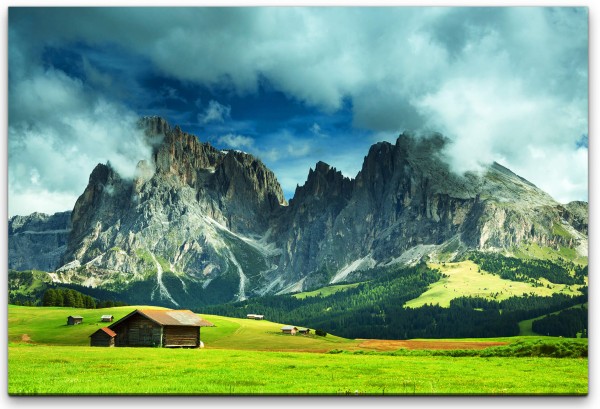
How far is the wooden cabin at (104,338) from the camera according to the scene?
183 ft

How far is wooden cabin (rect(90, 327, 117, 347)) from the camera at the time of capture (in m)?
55.8

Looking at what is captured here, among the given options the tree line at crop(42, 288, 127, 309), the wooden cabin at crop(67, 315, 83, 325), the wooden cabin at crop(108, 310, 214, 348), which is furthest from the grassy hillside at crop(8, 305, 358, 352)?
the tree line at crop(42, 288, 127, 309)

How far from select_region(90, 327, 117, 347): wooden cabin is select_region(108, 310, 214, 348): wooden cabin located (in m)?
0.36

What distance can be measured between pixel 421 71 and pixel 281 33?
11477 millimetres

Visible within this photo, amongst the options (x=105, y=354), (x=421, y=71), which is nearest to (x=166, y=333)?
(x=105, y=354)

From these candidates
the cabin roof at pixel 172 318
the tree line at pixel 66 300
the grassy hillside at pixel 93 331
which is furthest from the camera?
the tree line at pixel 66 300

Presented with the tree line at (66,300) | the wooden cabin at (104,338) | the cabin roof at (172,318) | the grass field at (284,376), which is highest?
the tree line at (66,300)

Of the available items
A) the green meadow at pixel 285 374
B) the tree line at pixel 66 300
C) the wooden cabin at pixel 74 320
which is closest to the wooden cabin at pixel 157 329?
the green meadow at pixel 285 374

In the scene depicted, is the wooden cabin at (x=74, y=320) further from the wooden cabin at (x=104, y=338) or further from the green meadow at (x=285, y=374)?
the green meadow at (x=285, y=374)

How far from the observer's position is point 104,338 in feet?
186

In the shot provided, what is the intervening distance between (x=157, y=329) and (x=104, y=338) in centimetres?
604

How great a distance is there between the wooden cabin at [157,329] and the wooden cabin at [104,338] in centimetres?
36

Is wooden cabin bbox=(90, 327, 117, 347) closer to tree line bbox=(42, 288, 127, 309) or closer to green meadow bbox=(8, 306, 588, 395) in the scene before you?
green meadow bbox=(8, 306, 588, 395)

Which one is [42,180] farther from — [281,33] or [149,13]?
[281,33]
